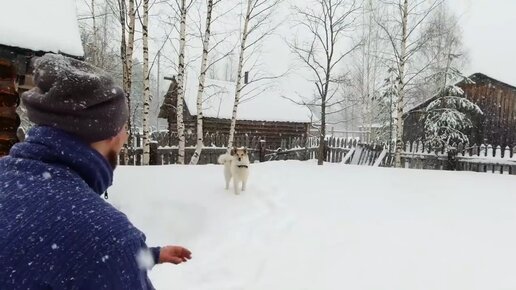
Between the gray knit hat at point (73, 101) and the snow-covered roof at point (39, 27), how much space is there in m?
4.49

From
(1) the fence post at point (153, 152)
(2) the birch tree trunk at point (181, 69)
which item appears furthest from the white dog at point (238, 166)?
(1) the fence post at point (153, 152)

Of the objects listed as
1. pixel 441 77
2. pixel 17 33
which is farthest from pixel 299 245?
pixel 441 77

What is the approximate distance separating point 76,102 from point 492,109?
17.8 m

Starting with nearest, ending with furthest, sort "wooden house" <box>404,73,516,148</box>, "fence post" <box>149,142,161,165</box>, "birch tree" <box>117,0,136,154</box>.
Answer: "birch tree" <box>117,0,136,154</box>
"fence post" <box>149,142,161,165</box>
"wooden house" <box>404,73,516,148</box>

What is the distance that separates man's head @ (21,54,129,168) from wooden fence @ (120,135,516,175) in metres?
12.1

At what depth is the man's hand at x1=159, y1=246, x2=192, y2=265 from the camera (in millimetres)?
1813

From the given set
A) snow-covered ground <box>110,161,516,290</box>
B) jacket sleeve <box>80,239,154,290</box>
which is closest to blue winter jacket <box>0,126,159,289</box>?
jacket sleeve <box>80,239,154,290</box>

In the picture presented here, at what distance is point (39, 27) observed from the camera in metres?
5.50

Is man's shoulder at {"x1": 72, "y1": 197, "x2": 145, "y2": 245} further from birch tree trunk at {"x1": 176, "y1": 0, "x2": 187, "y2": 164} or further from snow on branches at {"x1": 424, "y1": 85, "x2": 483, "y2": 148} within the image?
snow on branches at {"x1": 424, "y1": 85, "x2": 483, "y2": 148}

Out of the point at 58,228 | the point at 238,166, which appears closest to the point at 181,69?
the point at 238,166

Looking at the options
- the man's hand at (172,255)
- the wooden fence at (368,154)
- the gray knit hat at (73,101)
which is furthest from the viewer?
the wooden fence at (368,154)

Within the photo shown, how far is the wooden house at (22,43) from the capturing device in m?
5.07

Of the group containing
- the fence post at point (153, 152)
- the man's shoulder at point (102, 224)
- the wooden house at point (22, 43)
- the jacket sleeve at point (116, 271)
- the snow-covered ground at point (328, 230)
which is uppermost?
the wooden house at point (22, 43)

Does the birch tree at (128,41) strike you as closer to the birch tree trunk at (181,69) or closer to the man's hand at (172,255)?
the birch tree trunk at (181,69)
